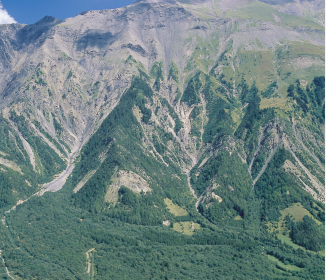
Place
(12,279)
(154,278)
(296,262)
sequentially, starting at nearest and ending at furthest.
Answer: (12,279) < (154,278) < (296,262)

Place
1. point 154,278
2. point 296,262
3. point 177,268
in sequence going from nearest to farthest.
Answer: point 154,278 < point 177,268 < point 296,262

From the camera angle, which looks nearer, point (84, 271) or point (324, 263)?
point (84, 271)

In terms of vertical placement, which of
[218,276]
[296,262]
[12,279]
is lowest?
[12,279]

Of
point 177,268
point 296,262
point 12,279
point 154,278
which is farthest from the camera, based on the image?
point 296,262

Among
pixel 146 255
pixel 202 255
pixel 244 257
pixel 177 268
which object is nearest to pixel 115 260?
pixel 146 255

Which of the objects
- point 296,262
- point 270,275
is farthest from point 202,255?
point 296,262

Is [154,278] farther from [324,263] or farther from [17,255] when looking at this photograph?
[324,263]

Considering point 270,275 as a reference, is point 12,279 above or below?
below

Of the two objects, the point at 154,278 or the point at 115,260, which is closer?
the point at 154,278

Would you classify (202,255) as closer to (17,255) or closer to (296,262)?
(296,262)
